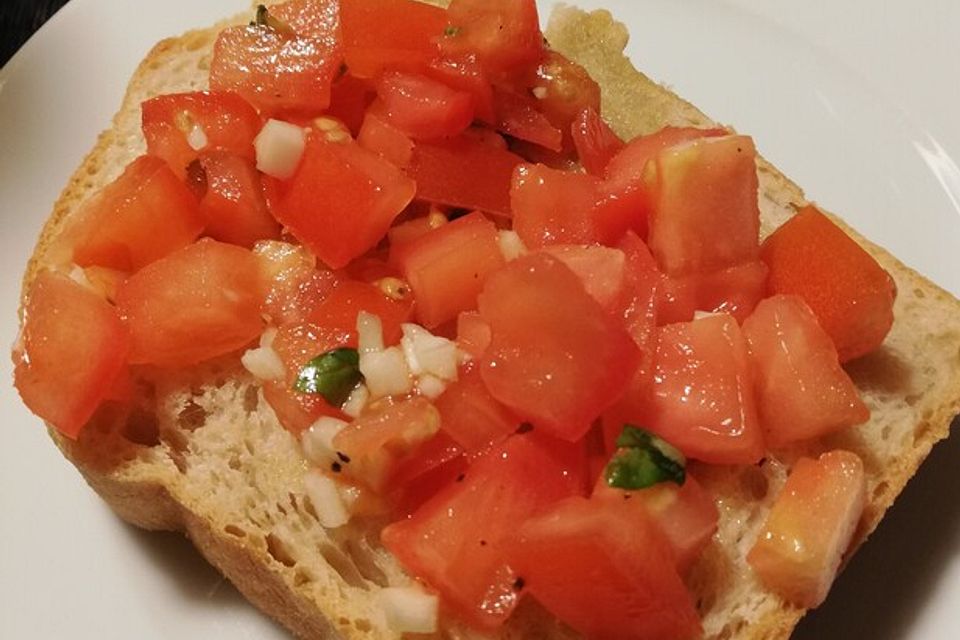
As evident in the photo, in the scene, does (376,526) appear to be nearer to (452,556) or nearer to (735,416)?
(452,556)

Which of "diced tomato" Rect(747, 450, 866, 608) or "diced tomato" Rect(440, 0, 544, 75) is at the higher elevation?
"diced tomato" Rect(440, 0, 544, 75)

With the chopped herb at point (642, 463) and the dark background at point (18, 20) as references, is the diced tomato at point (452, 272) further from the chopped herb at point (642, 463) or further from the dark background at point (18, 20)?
the dark background at point (18, 20)

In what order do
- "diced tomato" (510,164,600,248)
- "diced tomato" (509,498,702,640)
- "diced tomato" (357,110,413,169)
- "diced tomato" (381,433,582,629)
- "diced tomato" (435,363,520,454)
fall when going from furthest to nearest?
1. "diced tomato" (357,110,413,169)
2. "diced tomato" (510,164,600,248)
3. "diced tomato" (435,363,520,454)
4. "diced tomato" (381,433,582,629)
5. "diced tomato" (509,498,702,640)

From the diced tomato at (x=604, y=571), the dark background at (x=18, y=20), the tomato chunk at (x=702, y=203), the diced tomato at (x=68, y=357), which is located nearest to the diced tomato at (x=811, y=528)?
the diced tomato at (x=604, y=571)

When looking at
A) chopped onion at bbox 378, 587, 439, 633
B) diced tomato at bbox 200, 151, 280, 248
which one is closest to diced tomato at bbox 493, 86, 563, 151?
diced tomato at bbox 200, 151, 280, 248

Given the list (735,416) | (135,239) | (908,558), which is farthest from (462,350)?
(908,558)

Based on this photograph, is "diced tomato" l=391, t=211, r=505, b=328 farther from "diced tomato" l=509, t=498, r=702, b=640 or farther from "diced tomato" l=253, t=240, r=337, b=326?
"diced tomato" l=509, t=498, r=702, b=640
